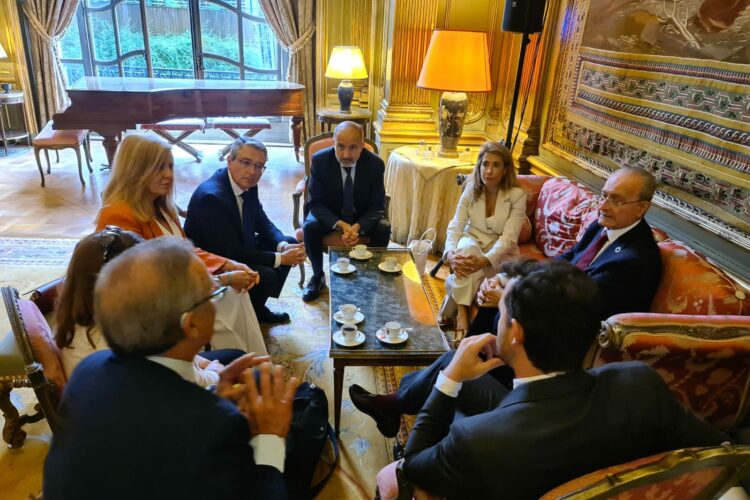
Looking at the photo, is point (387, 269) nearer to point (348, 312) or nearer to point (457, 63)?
point (348, 312)

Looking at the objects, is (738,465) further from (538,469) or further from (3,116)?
(3,116)

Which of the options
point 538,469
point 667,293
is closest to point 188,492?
point 538,469

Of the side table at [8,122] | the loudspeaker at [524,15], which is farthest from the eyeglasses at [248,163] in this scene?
the side table at [8,122]

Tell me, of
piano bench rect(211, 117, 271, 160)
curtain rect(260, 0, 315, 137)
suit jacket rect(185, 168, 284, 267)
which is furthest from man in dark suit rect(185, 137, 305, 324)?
curtain rect(260, 0, 315, 137)

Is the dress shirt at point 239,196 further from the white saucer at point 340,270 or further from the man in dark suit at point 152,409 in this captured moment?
the man in dark suit at point 152,409

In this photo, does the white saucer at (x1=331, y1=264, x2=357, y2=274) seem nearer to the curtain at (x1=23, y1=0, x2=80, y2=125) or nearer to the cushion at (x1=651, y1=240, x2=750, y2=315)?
the cushion at (x1=651, y1=240, x2=750, y2=315)

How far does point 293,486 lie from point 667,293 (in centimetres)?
163

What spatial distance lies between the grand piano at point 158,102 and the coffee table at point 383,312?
109 inches

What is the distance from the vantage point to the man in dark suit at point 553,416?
1037 millimetres

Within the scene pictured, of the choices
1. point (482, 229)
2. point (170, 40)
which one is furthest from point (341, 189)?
point (170, 40)

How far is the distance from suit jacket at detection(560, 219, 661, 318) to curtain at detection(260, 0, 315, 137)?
5.19m

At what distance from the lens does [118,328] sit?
0.98 meters

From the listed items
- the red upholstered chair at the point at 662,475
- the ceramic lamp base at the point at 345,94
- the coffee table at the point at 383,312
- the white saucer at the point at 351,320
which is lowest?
the coffee table at the point at 383,312

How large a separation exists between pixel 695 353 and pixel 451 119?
107 inches
